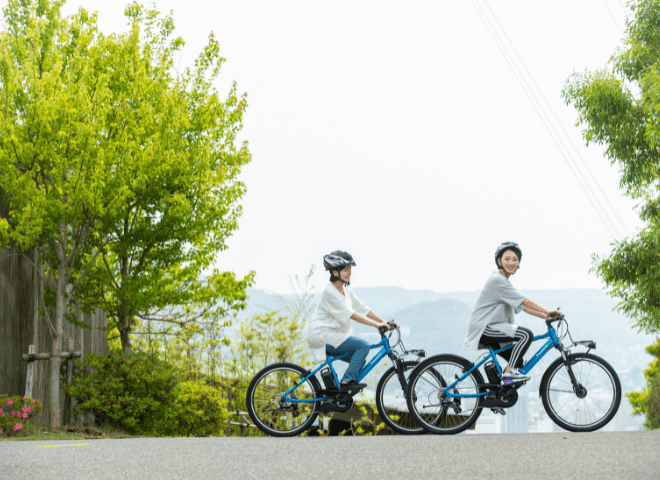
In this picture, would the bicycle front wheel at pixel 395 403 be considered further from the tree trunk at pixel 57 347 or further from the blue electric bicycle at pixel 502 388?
the tree trunk at pixel 57 347

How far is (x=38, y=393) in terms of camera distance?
1166cm

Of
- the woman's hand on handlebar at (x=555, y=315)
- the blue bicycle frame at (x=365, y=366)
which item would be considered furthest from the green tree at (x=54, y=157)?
the woman's hand on handlebar at (x=555, y=315)

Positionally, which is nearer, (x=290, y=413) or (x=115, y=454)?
(x=115, y=454)

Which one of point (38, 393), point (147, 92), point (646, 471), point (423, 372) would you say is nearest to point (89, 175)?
point (147, 92)

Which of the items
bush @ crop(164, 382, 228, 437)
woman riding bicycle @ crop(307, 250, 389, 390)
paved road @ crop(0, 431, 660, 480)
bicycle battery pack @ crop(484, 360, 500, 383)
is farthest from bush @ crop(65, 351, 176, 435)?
bicycle battery pack @ crop(484, 360, 500, 383)

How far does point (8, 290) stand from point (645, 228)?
15.9 metres

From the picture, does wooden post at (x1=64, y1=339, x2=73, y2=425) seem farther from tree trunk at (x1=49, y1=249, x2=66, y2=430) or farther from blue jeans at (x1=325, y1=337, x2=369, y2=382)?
blue jeans at (x1=325, y1=337, x2=369, y2=382)

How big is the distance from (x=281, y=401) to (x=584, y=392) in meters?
3.00

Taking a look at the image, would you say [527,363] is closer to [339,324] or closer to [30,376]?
[339,324]

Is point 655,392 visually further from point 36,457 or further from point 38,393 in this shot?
point 38,393

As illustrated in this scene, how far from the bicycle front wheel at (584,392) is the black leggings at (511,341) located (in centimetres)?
39

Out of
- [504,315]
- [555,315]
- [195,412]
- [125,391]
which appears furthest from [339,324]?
[195,412]

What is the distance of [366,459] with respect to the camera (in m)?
4.76

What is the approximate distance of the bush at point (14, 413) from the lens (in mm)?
9375
